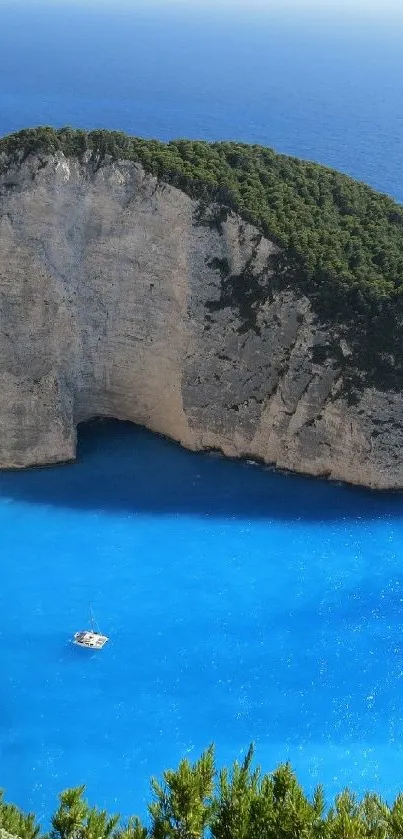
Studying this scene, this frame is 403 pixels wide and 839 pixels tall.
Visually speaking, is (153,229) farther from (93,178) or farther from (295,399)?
(295,399)

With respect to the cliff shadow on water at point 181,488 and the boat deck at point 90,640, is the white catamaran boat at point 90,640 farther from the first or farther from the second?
the cliff shadow on water at point 181,488

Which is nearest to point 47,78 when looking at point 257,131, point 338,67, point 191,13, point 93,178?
point 257,131

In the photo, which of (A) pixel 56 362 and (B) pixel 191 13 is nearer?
(A) pixel 56 362

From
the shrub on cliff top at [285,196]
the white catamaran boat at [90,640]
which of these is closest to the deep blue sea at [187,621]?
the white catamaran boat at [90,640]

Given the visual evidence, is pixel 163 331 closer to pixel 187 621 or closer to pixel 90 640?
pixel 187 621

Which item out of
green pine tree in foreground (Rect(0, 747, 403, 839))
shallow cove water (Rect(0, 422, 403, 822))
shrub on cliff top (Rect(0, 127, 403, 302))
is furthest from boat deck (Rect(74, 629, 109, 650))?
shrub on cliff top (Rect(0, 127, 403, 302))

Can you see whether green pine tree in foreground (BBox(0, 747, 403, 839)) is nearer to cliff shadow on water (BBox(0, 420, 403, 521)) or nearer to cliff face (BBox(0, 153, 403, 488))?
cliff shadow on water (BBox(0, 420, 403, 521))
